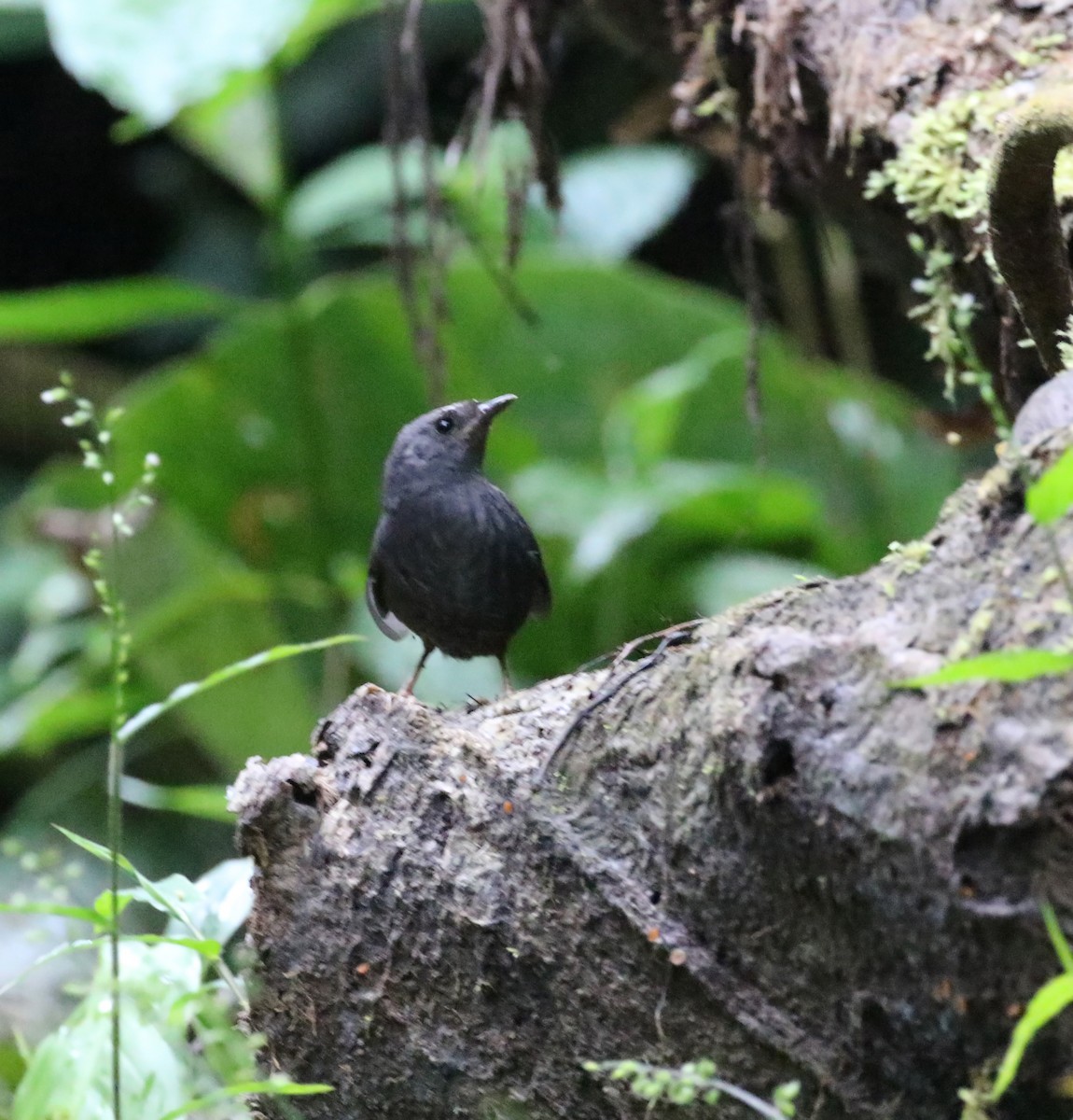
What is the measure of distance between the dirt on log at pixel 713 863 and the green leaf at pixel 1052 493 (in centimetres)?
27

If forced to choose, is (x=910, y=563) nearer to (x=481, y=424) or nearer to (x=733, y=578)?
(x=481, y=424)

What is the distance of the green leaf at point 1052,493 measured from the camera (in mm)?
1158

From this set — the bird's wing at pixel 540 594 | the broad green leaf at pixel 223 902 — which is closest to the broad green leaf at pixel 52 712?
the bird's wing at pixel 540 594

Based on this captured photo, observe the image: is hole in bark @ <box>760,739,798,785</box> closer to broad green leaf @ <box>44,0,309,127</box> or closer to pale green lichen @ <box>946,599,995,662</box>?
pale green lichen @ <box>946,599,995,662</box>

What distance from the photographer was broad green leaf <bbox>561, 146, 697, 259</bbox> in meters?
6.22

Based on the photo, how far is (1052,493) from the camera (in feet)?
3.82

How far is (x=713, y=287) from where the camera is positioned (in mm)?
8125

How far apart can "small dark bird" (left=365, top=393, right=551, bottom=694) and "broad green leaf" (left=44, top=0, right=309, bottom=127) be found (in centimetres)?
119

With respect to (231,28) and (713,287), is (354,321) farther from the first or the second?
(713,287)

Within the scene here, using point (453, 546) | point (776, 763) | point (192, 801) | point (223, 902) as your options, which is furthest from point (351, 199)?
point (776, 763)

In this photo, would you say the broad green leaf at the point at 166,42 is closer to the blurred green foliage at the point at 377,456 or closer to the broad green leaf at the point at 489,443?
the blurred green foliage at the point at 377,456

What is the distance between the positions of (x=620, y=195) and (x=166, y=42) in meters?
2.92

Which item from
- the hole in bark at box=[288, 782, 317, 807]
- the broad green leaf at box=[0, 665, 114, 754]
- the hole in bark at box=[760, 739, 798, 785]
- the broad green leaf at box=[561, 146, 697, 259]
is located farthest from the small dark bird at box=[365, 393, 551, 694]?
the broad green leaf at box=[561, 146, 697, 259]

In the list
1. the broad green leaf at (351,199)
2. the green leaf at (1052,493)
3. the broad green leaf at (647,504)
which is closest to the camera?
the green leaf at (1052,493)
